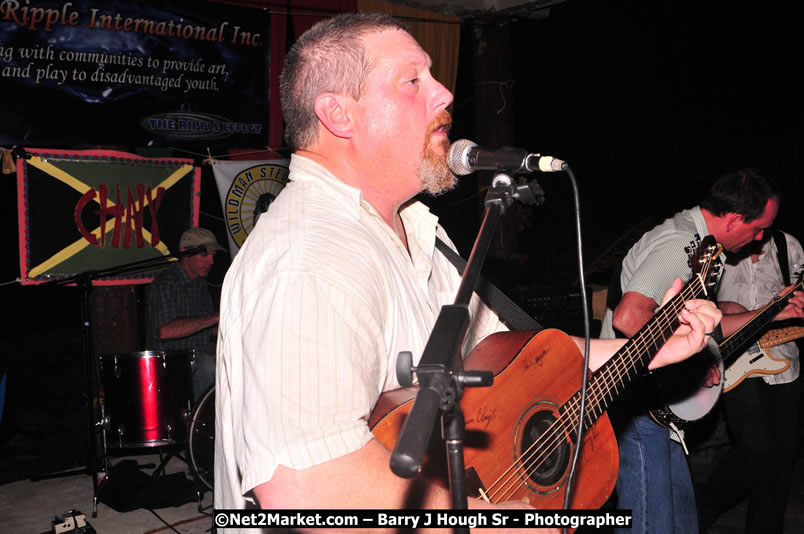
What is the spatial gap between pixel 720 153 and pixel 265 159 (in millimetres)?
5483

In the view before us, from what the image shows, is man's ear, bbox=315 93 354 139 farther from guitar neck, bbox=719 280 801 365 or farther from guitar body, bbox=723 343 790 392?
guitar body, bbox=723 343 790 392

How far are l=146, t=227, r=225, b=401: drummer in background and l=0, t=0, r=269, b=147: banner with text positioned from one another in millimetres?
1008

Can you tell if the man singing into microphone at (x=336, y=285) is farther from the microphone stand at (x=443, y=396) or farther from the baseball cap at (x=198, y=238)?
the baseball cap at (x=198, y=238)

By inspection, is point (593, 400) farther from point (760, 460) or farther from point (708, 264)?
point (760, 460)

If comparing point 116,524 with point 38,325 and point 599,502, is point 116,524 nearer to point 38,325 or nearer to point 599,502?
point 38,325

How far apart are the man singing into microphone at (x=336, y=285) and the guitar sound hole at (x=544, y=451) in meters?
0.55

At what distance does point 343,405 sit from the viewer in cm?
130

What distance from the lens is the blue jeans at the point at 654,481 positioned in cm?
335

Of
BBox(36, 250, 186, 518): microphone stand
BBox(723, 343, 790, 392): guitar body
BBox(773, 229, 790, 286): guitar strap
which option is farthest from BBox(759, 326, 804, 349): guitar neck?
BBox(36, 250, 186, 518): microphone stand

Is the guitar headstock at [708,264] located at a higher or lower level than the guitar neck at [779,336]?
higher

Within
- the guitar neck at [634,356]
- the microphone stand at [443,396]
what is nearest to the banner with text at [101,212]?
the guitar neck at [634,356]

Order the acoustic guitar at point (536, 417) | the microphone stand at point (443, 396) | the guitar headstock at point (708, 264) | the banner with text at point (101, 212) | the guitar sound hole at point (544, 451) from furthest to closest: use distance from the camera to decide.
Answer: the banner with text at point (101, 212) < the guitar headstock at point (708, 264) < the guitar sound hole at point (544, 451) < the acoustic guitar at point (536, 417) < the microphone stand at point (443, 396)

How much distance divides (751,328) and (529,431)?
2.71 m

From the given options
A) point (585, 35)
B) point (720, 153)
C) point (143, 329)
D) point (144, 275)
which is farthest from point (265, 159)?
point (720, 153)
